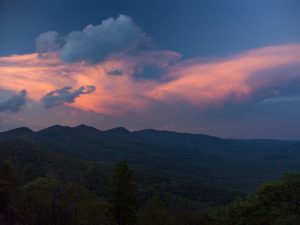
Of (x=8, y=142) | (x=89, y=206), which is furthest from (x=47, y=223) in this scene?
(x=8, y=142)

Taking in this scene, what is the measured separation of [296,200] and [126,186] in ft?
64.5

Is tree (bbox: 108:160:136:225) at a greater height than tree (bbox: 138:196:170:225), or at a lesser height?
greater

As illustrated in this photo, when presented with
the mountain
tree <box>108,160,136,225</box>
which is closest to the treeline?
tree <box>108,160,136,225</box>

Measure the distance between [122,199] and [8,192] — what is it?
12888mm

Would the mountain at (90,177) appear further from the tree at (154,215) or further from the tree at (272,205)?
the tree at (272,205)

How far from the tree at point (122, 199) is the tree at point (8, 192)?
37.1 feet

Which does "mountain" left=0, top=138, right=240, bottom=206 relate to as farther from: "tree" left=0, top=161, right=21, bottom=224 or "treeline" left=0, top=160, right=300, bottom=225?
"tree" left=0, top=161, right=21, bottom=224

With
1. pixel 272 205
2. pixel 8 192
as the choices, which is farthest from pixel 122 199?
pixel 272 205

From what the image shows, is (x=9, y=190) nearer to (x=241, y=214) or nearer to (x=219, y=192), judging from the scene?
(x=241, y=214)

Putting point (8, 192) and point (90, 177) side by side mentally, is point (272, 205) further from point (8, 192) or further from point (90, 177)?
point (90, 177)

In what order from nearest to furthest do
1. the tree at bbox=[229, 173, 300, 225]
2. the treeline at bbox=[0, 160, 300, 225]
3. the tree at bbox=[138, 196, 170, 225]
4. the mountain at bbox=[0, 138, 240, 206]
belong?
the tree at bbox=[229, 173, 300, 225] < the treeline at bbox=[0, 160, 300, 225] < the tree at bbox=[138, 196, 170, 225] < the mountain at bbox=[0, 138, 240, 206]

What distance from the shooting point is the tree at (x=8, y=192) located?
36.2 meters

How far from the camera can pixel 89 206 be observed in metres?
46.6

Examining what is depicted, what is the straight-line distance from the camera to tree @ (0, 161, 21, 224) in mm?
36184
